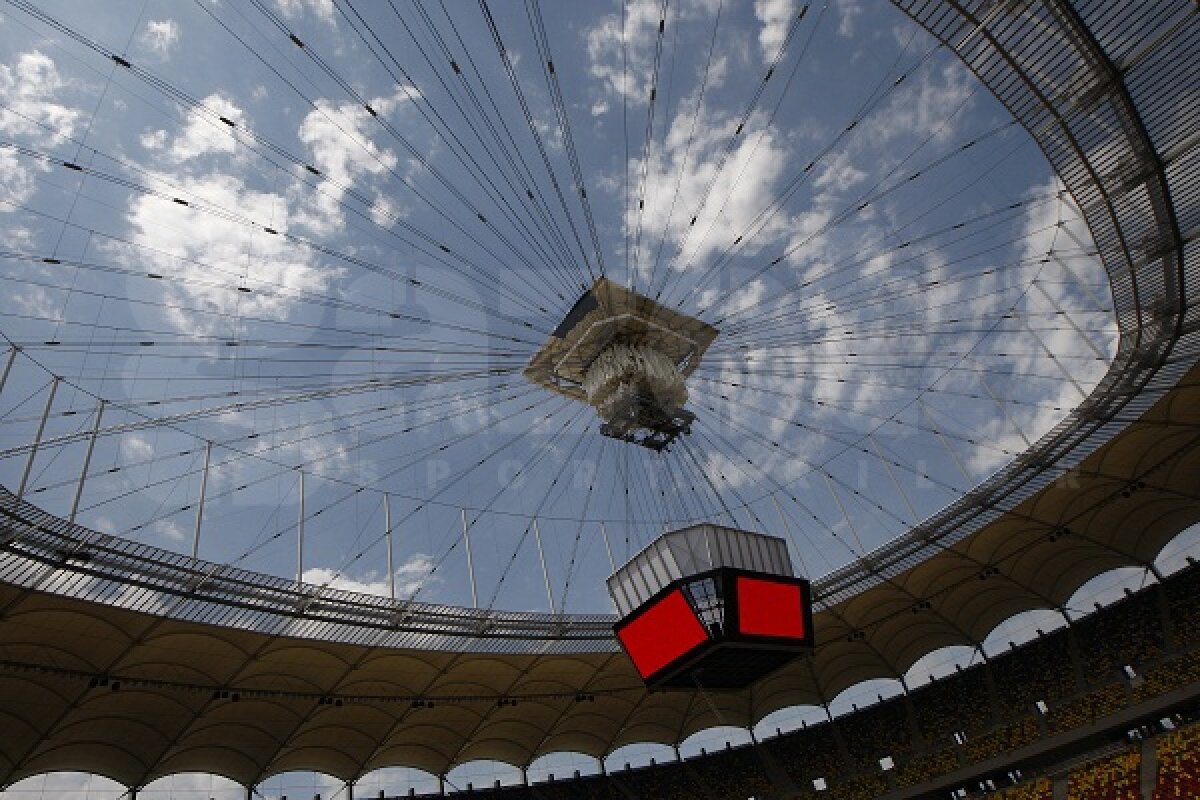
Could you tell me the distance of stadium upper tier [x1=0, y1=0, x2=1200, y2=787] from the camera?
21750 millimetres

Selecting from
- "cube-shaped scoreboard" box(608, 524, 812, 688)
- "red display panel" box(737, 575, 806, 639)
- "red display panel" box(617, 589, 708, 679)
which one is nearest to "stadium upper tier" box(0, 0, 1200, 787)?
"red display panel" box(617, 589, 708, 679)

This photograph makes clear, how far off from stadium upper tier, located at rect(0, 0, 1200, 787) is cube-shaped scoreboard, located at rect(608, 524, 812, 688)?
12.6 m

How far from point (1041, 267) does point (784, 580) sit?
20.6 metres

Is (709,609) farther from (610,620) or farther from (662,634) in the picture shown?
(610,620)

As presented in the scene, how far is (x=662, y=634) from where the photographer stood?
1213 inches

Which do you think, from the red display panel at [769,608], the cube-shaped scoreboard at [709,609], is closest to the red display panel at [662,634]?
the cube-shaped scoreboard at [709,609]

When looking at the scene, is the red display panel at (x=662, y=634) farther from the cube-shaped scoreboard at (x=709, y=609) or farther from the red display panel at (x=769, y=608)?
the red display panel at (x=769, y=608)

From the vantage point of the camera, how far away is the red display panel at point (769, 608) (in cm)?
3028

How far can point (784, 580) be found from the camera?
1268 inches

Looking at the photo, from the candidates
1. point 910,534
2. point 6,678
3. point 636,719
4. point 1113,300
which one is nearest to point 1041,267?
point 1113,300

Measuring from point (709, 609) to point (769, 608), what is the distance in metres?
2.94

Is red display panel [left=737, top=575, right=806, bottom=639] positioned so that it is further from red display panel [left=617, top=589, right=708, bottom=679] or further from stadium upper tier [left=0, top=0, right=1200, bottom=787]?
stadium upper tier [left=0, top=0, right=1200, bottom=787]

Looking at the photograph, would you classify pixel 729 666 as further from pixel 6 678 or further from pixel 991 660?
pixel 991 660

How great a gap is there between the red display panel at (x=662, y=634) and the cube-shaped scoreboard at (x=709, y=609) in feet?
0.13
